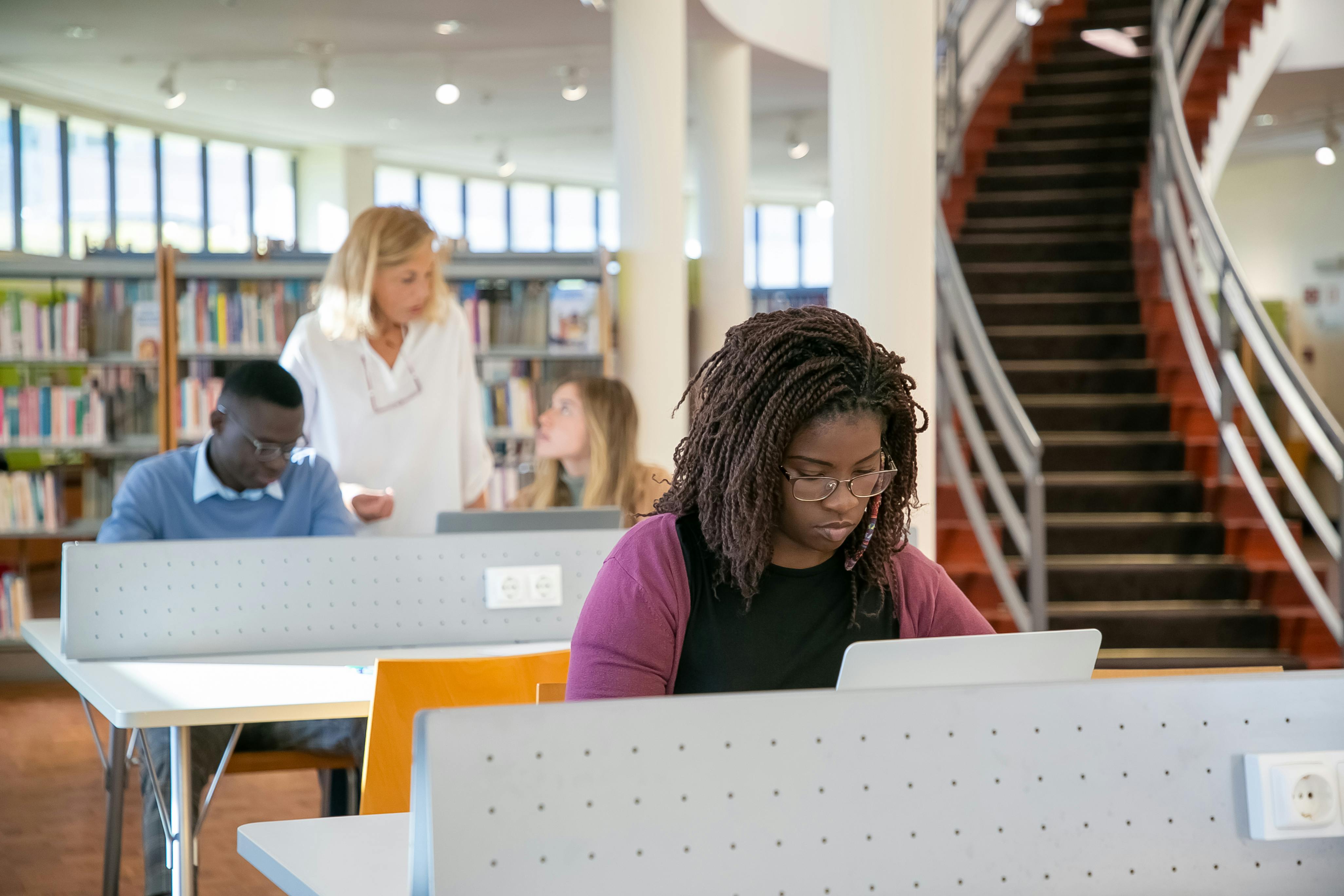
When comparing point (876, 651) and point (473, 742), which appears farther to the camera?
point (876, 651)

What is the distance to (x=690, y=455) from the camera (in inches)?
65.0

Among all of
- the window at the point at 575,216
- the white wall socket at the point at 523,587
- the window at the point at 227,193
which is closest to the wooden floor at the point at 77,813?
the white wall socket at the point at 523,587

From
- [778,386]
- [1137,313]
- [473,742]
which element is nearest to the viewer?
[473,742]

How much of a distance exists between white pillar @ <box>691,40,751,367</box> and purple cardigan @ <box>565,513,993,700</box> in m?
6.50

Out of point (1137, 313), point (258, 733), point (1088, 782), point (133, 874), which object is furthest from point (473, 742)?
point (1137, 313)

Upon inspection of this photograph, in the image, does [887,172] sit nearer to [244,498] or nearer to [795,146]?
[244,498]

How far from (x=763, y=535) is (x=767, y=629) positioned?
118 mm

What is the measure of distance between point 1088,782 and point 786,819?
0.30 metres

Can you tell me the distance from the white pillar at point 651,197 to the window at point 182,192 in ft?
22.3

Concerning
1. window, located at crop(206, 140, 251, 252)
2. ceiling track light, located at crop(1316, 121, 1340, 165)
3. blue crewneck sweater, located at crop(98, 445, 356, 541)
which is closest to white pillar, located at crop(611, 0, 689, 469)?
blue crewneck sweater, located at crop(98, 445, 356, 541)

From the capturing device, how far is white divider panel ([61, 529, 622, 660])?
8.57 ft

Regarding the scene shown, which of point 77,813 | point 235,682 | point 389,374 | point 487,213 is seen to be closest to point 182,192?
point 487,213

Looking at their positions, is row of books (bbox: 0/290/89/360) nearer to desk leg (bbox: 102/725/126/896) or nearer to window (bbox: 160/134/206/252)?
desk leg (bbox: 102/725/126/896)

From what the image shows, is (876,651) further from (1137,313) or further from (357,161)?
(357,161)
